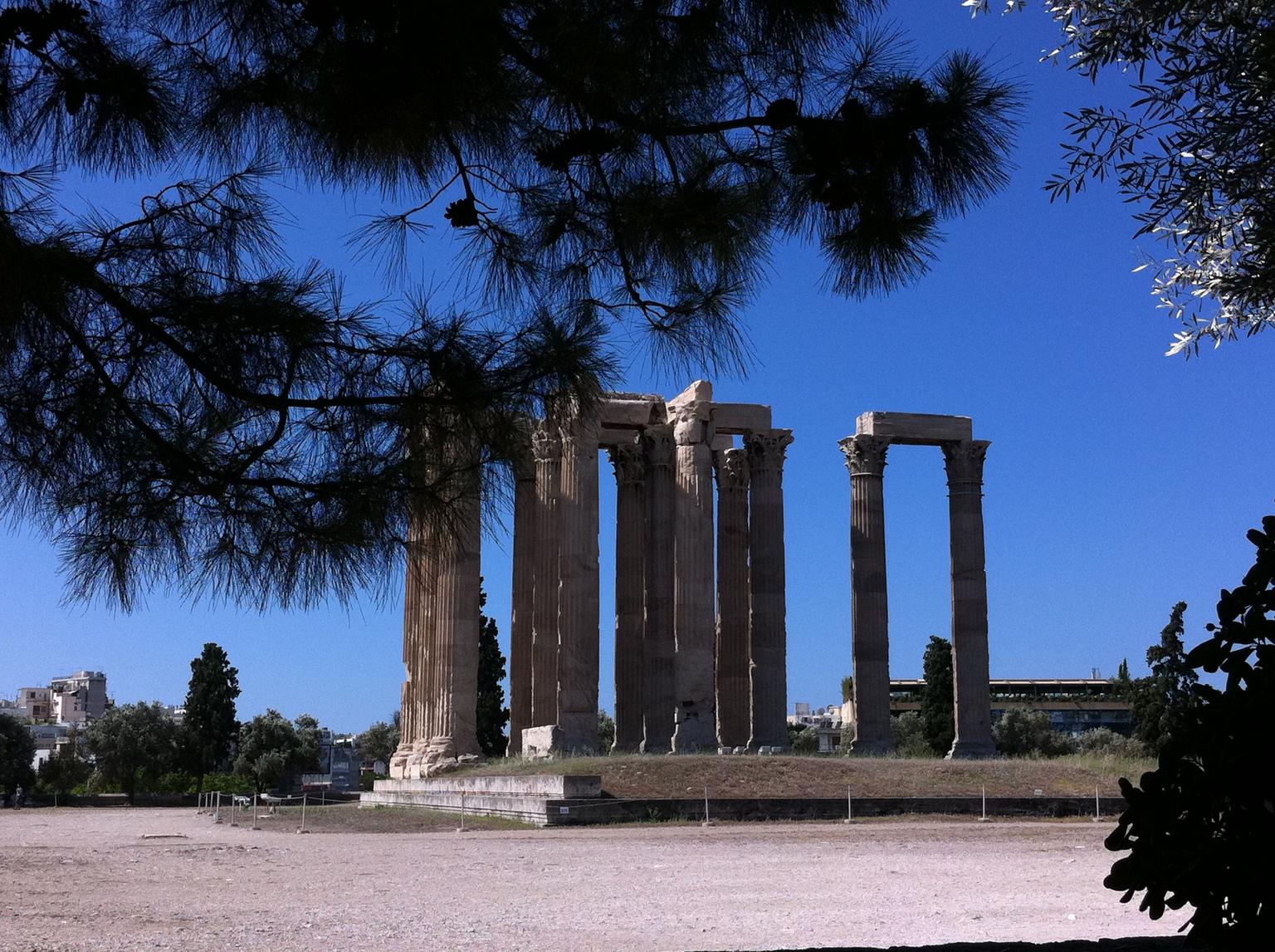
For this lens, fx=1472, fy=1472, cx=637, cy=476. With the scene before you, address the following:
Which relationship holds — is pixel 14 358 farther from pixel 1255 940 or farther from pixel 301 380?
pixel 1255 940

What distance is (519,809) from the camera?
26.0 m

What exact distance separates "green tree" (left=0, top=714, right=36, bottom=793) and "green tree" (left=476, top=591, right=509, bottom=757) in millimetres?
23437

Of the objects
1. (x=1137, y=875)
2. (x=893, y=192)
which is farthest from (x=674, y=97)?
(x=1137, y=875)

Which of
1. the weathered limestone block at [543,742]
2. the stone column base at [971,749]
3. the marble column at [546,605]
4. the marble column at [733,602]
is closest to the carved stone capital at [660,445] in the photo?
the marble column at [546,605]

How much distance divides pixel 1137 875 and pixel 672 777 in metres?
23.7

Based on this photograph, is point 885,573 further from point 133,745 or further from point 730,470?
point 133,745

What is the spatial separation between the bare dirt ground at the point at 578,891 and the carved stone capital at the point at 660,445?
45.8 ft

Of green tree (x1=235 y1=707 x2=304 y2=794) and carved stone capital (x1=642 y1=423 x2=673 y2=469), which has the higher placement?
carved stone capital (x1=642 y1=423 x2=673 y2=469)

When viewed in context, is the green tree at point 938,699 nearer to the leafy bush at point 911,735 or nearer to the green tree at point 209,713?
the leafy bush at point 911,735

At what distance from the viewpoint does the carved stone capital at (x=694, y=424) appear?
34.1 m

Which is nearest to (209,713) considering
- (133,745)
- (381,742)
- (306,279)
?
(133,745)

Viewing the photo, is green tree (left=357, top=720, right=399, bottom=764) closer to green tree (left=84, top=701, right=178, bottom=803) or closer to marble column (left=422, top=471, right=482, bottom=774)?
green tree (left=84, top=701, right=178, bottom=803)

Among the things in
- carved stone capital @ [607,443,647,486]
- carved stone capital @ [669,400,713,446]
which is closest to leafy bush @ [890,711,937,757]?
carved stone capital @ [607,443,647,486]

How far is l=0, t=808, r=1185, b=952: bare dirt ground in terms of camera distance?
423 inches
